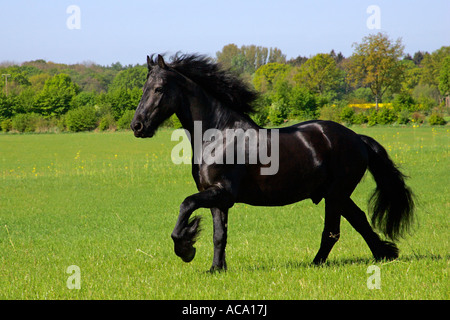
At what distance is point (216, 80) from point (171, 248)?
11.9 ft

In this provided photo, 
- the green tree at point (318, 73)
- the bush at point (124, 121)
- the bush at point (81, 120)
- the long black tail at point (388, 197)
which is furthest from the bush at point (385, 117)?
the long black tail at point (388, 197)

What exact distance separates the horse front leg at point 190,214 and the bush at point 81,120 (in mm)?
62172

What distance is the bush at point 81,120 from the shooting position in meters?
65.4

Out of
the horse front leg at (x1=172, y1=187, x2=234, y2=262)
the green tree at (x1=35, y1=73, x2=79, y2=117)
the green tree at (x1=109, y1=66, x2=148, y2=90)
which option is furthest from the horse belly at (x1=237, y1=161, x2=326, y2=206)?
the green tree at (x1=109, y1=66, x2=148, y2=90)

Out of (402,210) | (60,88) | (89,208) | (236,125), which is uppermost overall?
(60,88)

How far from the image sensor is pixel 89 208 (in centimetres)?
1522

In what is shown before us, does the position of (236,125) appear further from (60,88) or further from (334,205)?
(60,88)

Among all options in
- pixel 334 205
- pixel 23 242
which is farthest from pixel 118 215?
pixel 334 205

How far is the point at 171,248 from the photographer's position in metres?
9.05

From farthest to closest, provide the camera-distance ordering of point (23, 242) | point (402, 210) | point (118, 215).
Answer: point (118, 215) < point (23, 242) < point (402, 210)

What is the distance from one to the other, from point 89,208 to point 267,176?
995 cm

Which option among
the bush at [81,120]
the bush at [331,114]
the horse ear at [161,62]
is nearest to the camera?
the horse ear at [161,62]

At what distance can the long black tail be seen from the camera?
7688 millimetres

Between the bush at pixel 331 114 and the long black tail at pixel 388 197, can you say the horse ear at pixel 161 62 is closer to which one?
the long black tail at pixel 388 197
